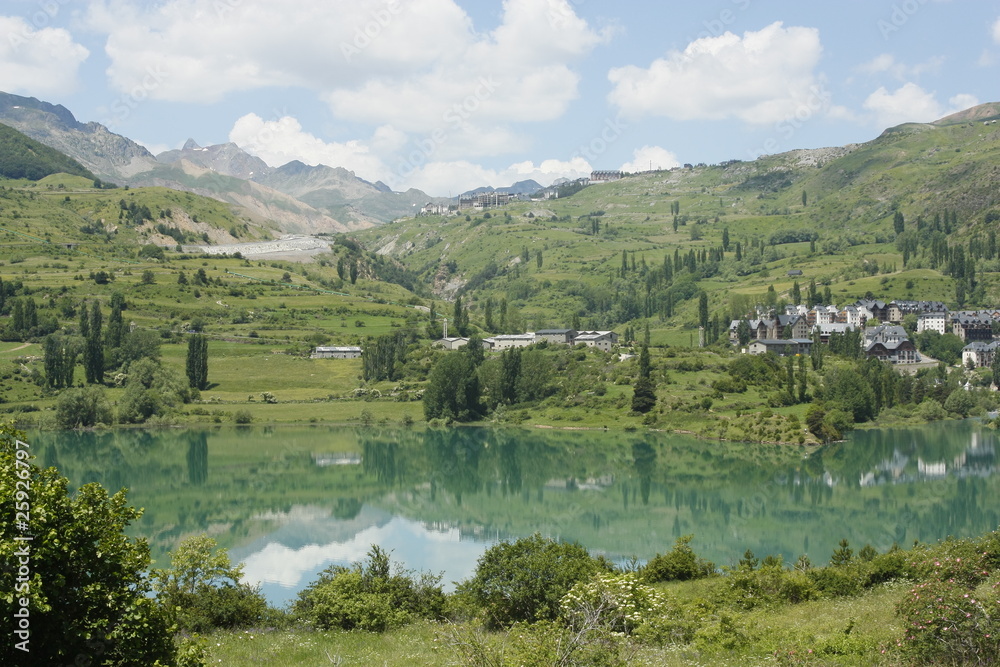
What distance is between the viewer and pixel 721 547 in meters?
43.8

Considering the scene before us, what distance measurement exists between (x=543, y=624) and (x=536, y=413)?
79.9 meters

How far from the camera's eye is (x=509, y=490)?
2451 inches

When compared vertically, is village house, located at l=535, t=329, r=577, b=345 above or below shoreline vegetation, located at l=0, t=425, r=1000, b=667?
above

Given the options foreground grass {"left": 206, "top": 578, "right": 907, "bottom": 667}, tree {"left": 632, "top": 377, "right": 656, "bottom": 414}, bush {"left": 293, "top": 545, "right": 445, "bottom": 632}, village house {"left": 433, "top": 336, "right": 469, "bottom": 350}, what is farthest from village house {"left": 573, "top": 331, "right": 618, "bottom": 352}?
foreground grass {"left": 206, "top": 578, "right": 907, "bottom": 667}

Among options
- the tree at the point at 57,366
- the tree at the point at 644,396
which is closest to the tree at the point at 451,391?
the tree at the point at 644,396

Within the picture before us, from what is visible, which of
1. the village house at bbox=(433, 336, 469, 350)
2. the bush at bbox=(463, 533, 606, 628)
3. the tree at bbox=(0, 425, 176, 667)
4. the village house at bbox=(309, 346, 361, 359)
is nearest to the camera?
the tree at bbox=(0, 425, 176, 667)

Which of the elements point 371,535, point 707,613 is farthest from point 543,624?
point 371,535

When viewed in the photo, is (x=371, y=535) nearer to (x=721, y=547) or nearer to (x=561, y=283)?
(x=721, y=547)

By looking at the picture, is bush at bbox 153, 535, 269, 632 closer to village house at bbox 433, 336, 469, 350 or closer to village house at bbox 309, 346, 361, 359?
village house at bbox 309, 346, 361, 359

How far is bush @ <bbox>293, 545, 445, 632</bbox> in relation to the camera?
22078 mm

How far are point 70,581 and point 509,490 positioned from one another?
172 feet

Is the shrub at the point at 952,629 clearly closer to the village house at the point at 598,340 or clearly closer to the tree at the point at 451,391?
the tree at the point at 451,391

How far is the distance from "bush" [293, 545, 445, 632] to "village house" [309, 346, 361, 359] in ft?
297

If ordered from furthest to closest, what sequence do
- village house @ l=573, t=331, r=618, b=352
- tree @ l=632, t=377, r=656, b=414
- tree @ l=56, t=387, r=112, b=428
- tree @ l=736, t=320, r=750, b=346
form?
village house @ l=573, t=331, r=618, b=352, tree @ l=736, t=320, r=750, b=346, tree @ l=632, t=377, r=656, b=414, tree @ l=56, t=387, r=112, b=428
